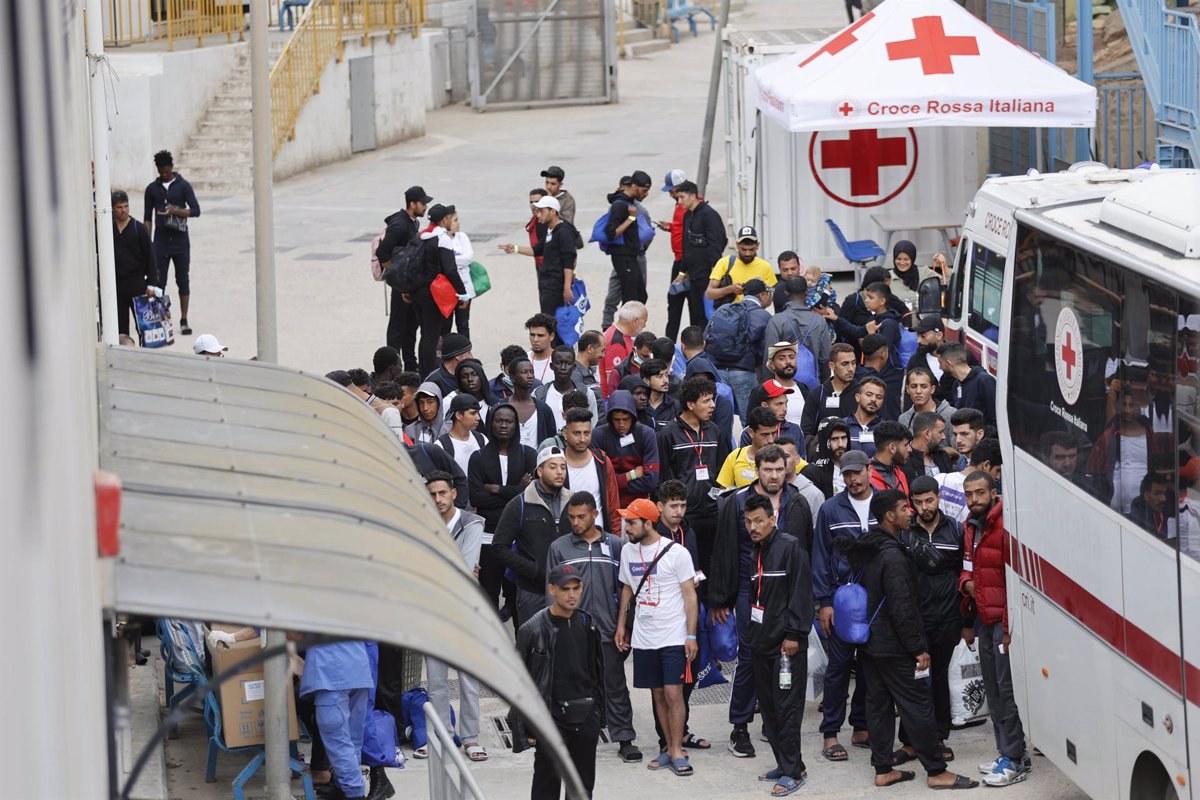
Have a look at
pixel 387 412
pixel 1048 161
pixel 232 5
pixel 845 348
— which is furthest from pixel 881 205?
pixel 232 5

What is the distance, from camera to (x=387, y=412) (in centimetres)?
1152

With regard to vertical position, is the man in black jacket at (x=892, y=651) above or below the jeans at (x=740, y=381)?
below

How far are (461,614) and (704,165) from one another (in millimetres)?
21132

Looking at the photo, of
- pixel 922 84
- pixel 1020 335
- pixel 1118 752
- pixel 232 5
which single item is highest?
pixel 232 5

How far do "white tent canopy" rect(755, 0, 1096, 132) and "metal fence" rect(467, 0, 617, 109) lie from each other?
1776cm

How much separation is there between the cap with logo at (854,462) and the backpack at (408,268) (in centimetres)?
697

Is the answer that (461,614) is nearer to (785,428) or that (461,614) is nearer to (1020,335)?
(1020,335)

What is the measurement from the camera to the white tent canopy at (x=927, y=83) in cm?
1711

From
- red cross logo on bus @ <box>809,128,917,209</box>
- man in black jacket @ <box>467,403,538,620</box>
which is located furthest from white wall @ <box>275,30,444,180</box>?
man in black jacket @ <box>467,403,538,620</box>

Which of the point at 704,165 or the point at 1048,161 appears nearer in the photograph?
the point at 1048,161

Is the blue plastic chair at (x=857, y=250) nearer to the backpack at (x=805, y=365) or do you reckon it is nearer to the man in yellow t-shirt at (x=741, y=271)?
the man in yellow t-shirt at (x=741, y=271)

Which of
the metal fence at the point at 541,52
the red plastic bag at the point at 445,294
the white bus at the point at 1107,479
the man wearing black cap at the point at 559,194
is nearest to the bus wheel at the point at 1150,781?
the white bus at the point at 1107,479

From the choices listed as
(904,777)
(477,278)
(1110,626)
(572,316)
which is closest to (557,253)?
(572,316)

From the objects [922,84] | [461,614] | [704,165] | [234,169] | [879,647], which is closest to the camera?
[461,614]
